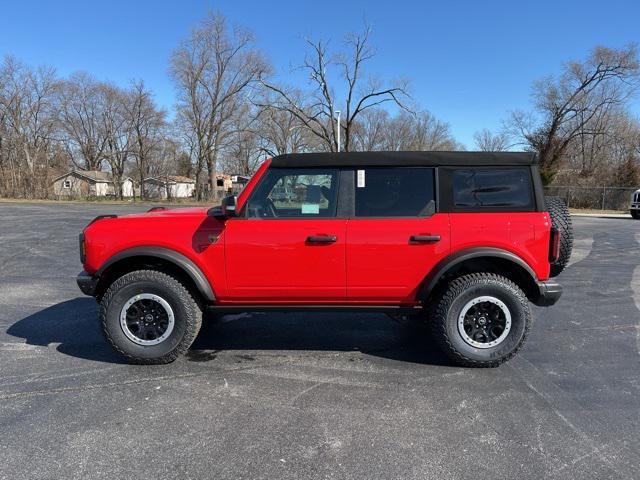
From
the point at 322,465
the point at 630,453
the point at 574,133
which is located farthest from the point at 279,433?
the point at 574,133

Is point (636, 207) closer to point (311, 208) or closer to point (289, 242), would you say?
point (311, 208)

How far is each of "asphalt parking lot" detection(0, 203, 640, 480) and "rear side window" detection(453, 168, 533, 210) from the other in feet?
4.75

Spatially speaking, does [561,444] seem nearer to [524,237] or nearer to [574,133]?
[524,237]

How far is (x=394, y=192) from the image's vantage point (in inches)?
155


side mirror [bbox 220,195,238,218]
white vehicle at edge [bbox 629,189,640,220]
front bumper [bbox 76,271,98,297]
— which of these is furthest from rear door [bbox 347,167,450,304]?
white vehicle at edge [bbox 629,189,640,220]

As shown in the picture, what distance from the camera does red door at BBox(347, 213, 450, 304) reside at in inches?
150

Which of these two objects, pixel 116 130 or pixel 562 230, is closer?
pixel 562 230

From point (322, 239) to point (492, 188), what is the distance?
5.09ft

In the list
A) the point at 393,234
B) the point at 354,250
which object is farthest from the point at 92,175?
the point at 393,234

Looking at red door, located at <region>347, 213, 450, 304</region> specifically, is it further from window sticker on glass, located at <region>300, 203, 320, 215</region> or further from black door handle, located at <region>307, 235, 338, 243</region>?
window sticker on glass, located at <region>300, 203, 320, 215</region>

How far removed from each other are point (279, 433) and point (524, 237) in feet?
8.33

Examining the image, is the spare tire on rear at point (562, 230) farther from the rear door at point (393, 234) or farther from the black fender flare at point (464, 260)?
the rear door at point (393, 234)

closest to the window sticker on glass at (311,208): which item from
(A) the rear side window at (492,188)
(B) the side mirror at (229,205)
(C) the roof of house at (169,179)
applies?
(B) the side mirror at (229,205)

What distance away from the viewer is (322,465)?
2.58 metres
